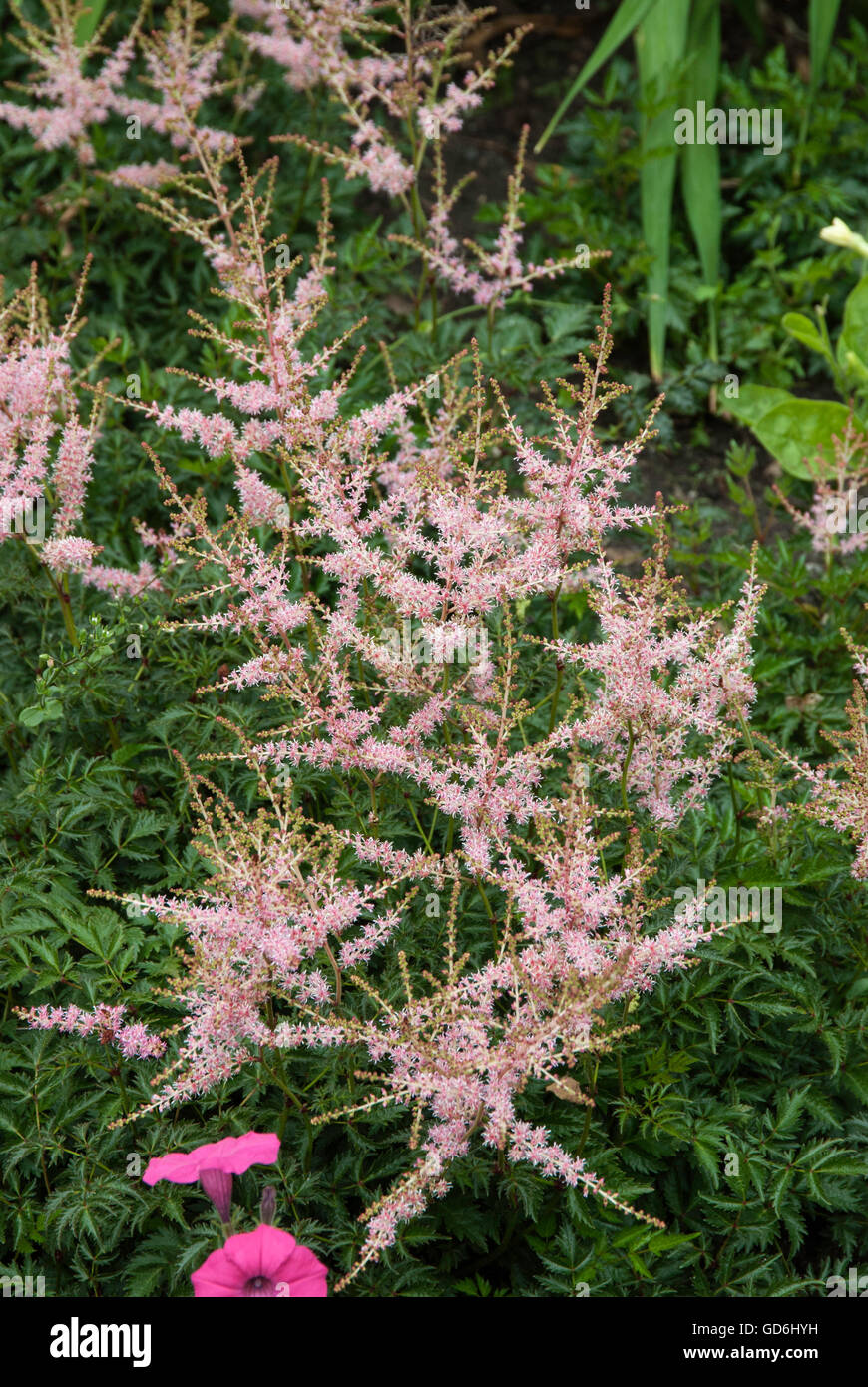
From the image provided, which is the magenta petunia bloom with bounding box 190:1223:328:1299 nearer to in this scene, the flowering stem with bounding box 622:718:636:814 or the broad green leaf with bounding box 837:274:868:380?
the flowering stem with bounding box 622:718:636:814

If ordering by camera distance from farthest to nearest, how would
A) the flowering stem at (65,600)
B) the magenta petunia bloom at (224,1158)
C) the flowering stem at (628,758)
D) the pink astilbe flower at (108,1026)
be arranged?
the flowering stem at (65,600), the flowering stem at (628,758), the pink astilbe flower at (108,1026), the magenta petunia bloom at (224,1158)

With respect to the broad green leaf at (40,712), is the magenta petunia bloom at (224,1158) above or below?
below

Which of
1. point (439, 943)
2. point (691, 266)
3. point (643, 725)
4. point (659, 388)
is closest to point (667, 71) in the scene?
point (691, 266)

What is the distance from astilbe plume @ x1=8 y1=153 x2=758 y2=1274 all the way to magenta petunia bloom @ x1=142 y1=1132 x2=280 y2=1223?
18 cm

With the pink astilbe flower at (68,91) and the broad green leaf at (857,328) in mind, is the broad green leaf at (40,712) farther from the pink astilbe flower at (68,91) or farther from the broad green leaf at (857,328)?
the broad green leaf at (857,328)

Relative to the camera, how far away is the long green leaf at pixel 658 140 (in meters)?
5.00

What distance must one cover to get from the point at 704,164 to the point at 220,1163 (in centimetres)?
459

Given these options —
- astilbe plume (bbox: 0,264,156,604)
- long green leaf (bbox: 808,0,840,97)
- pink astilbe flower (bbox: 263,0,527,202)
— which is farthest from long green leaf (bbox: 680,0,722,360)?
astilbe plume (bbox: 0,264,156,604)

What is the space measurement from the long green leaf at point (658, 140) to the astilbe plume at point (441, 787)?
2023mm

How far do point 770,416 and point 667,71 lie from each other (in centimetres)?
161

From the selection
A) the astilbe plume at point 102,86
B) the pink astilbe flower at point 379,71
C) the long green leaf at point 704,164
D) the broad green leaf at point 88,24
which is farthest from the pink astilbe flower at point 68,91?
the long green leaf at point 704,164

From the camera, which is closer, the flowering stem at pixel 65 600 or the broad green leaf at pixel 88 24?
the flowering stem at pixel 65 600

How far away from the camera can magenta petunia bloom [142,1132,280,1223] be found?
6.82ft

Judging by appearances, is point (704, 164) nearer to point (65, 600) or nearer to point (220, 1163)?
point (65, 600)
